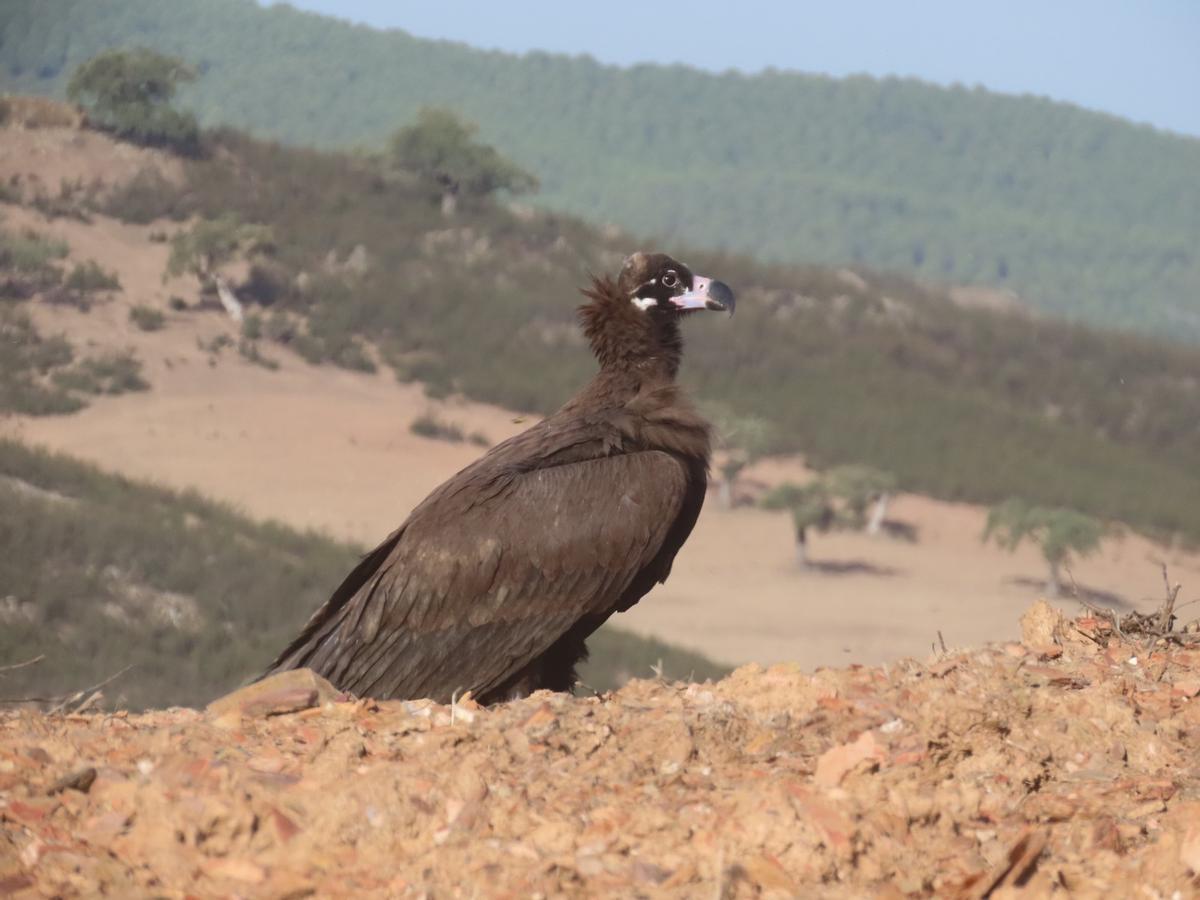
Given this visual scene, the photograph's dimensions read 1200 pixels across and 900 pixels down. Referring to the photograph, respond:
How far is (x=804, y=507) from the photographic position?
36156 mm

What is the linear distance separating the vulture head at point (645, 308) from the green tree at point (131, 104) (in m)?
53.8

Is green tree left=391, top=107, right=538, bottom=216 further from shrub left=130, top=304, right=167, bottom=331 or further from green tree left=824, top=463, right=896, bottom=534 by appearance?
green tree left=824, top=463, right=896, bottom=534

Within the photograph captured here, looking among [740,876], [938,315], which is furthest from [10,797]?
[938,315]

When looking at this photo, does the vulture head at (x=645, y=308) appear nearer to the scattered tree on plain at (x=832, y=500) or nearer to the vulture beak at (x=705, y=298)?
the vulture beak at (x=705, y=298)

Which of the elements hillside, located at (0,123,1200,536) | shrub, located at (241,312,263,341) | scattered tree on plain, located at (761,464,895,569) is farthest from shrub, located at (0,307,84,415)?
scattered tree on plain, located at (761,464,895,569)

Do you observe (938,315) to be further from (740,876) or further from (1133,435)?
(740,876)

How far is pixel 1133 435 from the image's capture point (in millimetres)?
52875

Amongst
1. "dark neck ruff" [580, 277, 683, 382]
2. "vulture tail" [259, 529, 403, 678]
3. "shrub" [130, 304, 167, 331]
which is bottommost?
"shrub" [130, 304, 167, 331]

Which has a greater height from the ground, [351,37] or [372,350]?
[351,37]

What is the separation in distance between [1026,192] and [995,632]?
13761 centimetres

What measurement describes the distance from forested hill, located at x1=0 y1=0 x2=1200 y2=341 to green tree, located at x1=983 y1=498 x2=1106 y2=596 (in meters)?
81.7

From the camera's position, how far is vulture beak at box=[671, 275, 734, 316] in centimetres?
850

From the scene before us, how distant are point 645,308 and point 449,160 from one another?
57496mm

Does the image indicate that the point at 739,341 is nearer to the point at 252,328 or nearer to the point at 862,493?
the point at 862,493
